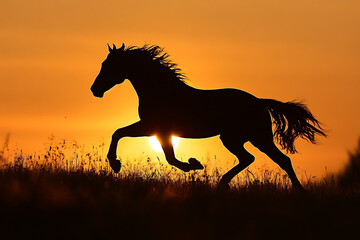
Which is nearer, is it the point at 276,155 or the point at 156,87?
the point at 156,87

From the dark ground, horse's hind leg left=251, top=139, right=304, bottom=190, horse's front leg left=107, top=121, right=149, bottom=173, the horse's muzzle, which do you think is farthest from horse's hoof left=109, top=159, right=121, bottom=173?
horse's hind leg left=251, top=139, right=304, bottom=190

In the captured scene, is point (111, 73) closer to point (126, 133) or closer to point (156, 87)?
point (156, 87)

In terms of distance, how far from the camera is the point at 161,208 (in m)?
7.46

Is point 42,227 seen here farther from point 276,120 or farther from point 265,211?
point 276,120

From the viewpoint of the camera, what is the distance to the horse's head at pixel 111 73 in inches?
417

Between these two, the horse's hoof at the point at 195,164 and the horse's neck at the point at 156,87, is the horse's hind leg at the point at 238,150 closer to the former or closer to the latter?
the horse's hoof at the point at 195,164

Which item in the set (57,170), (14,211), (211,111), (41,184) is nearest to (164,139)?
(211,111)

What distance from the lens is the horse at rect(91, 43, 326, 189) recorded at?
10.3 m

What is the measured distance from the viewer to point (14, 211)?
719cm

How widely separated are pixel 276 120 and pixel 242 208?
350 cm

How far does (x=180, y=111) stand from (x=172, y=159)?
0.81m

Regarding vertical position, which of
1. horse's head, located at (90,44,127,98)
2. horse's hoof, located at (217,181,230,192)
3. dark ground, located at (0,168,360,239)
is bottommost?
dark ground, located at (0,168,360,239)

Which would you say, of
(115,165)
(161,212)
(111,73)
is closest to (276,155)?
(115,165)

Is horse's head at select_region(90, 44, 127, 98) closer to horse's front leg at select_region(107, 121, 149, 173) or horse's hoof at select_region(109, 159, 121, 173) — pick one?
horse's front leg at select_region(107, 121, 149, 173)
